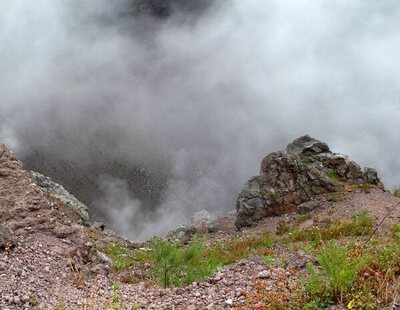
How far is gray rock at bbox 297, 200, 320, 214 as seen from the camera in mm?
40219

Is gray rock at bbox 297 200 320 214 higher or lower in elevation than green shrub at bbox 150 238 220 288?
higher

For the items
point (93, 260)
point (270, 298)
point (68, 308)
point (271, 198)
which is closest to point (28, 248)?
point (93, 260)

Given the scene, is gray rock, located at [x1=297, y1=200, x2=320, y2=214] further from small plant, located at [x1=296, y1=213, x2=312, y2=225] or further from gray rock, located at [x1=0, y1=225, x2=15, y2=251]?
gray rock, located at [x1=0, y1=225, x2=15, y2=251]

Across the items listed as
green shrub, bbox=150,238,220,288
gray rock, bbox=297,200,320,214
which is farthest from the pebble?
gray rock, bbox=297,200,320,214

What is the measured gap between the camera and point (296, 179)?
143ft

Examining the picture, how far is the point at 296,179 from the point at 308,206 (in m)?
3.83

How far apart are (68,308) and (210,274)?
14.7 ft

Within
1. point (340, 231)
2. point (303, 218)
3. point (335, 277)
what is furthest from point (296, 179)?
point (335, 277)

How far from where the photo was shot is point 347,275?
8266mm

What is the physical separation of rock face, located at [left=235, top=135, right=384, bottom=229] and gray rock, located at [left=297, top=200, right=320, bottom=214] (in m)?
0.61

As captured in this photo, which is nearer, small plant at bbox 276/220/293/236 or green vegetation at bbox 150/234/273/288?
green vegetation at bbox 150/234/273/288

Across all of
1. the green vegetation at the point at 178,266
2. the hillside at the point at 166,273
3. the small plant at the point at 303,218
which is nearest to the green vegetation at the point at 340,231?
the hillside at the point at 166,273

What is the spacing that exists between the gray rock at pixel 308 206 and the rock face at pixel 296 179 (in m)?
0.61

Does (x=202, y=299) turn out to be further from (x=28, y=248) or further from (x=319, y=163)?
(x=319, y=163)
